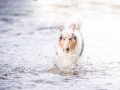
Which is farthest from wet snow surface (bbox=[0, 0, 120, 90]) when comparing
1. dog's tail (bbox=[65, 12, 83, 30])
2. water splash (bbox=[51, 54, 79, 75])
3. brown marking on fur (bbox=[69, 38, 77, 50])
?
dog's tail (bbox=[65, 12, 83, 30])

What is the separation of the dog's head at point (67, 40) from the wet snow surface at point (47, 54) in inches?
23.4

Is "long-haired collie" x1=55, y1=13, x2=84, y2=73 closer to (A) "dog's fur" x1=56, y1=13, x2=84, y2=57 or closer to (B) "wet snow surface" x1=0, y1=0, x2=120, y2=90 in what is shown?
(A) "dog's fur" x1=56, y1=13, x2=84, y2=57

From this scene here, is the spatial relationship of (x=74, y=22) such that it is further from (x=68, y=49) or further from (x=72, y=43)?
(x=68, y=49)

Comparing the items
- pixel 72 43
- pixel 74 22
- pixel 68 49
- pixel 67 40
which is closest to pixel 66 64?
pixel 68 49

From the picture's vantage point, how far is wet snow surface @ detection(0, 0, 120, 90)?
7.20 m

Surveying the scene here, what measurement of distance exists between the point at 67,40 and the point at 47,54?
1748 mm

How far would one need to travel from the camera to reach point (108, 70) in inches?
323

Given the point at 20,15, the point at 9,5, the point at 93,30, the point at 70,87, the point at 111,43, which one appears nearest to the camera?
the point at 70,87

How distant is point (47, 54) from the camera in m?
9.72

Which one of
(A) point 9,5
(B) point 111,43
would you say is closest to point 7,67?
(B) point 111,43

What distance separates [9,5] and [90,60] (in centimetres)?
1207

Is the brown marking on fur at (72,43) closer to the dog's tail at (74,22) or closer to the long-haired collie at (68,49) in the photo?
the long-haired collie at (68,49)

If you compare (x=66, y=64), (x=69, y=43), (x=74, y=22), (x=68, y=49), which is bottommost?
(x=66, y=64)

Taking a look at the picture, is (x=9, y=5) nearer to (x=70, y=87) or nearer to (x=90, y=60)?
(x=90, y=60)
